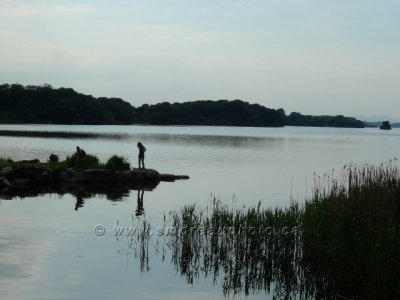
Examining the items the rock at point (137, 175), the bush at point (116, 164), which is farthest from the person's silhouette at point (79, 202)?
the rock at point (137, 175)

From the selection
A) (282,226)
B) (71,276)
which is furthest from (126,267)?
(282,226)

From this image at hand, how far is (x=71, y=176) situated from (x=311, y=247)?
2584cm

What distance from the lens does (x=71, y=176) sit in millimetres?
37781

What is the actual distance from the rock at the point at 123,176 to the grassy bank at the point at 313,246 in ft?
69.5

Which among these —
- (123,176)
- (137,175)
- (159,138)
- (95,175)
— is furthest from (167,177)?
(159,138)

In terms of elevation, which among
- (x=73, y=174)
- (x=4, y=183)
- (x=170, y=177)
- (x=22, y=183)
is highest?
(x=73, y=174)

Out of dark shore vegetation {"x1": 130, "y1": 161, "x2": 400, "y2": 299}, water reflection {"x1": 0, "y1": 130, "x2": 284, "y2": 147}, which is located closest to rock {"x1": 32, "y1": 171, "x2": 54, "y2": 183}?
dark shore vegetation {"x1": 130, "y1": 161, "x2": 400, "y2": 299}

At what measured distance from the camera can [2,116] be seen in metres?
187

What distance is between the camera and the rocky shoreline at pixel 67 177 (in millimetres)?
35125

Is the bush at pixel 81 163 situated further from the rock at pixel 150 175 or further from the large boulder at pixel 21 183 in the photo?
the large boulder at pixel 21 183

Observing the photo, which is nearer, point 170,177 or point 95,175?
point 95,175

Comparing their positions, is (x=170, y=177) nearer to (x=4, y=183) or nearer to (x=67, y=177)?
(x=67, y=177)

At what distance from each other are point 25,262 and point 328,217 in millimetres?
8696

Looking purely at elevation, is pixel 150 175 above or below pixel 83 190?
above
